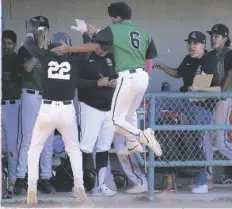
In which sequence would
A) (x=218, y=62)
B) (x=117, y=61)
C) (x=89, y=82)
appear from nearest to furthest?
(x=117, y=61), (x=89, y=82), (x=218, y=62)

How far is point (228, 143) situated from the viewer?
9031 mm

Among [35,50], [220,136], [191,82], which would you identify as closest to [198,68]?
[191,82]

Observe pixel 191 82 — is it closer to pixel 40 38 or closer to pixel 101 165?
pixel 101 165

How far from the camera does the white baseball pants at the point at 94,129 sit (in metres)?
8.61

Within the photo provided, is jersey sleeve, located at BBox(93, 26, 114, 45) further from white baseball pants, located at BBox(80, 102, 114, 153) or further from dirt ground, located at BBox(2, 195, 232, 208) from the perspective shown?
dirt ground, located at BBox(2, 195, 232, 208)

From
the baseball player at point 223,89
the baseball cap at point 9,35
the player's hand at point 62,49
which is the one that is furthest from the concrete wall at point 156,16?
the player's hand at point 62,49

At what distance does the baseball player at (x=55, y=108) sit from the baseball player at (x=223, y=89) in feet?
5.55

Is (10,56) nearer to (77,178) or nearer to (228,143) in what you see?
(77,178)

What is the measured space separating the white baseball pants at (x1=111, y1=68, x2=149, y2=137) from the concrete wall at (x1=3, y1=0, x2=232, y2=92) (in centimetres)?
206

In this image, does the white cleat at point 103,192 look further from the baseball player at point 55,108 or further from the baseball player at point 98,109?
the baseball player at point 55,108

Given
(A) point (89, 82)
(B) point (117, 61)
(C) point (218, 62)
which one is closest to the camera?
(B) point (117, 61)

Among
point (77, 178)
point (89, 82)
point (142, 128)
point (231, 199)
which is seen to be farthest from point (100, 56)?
point (231, 199)

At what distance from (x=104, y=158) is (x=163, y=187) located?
0.87 metres

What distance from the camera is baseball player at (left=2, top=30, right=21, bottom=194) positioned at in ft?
28.7
